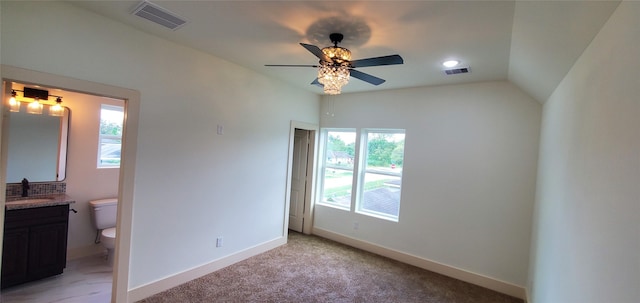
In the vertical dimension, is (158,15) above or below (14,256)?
above

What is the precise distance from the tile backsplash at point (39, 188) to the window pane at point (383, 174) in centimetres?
429

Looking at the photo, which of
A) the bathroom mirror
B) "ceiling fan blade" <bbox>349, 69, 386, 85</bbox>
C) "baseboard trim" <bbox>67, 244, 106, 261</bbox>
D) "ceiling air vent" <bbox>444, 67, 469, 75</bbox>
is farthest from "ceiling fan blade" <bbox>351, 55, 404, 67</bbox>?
"baseboard trim" <bbox>67, 244, 106, 261</bbox>

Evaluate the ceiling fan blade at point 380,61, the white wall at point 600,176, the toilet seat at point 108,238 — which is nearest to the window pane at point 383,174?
the white wall at point 600,176

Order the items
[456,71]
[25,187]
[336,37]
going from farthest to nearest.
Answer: [25,187], [456,71], [336,37]

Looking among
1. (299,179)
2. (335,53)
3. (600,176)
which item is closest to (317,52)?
(335,53)

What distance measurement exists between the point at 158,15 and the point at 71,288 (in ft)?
10.0

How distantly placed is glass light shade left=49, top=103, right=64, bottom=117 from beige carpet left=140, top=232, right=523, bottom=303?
106 inches

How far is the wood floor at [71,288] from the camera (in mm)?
2770

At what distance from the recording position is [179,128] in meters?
3.03

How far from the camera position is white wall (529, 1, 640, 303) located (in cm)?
95

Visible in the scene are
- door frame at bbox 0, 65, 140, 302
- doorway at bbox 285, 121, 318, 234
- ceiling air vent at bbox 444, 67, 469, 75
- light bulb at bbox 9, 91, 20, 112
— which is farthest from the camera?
doorway at bbox 285, 121, 318, 234

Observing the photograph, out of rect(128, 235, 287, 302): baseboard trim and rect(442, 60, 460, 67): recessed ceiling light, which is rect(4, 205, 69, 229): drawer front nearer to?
rect(128, 235, 287, 302): baseboard trim

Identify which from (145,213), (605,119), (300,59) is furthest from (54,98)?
(605,119)

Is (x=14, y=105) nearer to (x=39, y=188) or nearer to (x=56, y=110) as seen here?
(x=56, y=110)
